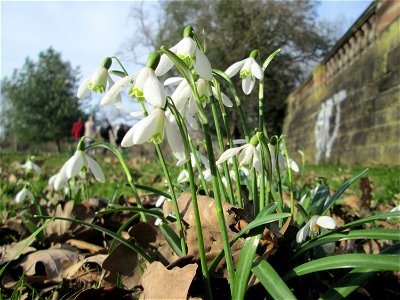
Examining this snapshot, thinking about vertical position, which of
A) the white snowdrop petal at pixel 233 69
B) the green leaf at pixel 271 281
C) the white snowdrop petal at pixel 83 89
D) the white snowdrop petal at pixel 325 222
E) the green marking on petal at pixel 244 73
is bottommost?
the green leaf at pixel 271 281

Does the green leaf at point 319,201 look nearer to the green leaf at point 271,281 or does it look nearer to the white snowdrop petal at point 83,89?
the green leaf at point 271,281

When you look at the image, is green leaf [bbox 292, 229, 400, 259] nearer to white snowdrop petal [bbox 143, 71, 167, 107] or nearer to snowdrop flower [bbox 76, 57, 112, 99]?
white snowdrop petal [bbox 143, 71, 167, 107]

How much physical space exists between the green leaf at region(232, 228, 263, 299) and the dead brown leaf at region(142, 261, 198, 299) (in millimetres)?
99

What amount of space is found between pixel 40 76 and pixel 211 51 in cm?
1720

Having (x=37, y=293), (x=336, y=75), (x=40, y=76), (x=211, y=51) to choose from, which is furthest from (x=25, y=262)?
(x=40, y=76)

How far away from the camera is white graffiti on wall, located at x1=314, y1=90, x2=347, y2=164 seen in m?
9.29

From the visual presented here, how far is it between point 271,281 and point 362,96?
273 inches

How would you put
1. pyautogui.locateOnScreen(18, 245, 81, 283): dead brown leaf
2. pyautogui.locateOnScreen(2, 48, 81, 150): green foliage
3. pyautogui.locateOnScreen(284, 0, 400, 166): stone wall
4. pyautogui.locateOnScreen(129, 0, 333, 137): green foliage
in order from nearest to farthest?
pyautogui.locateOnScreen(18, 245, 81, 283): dead brown leaf → pyautogui.locateOnScreen(284, 0, 400, 166): stone wall → pyautogui.locateOnScreen(129, 0, 333, 137): green foliage → pyautogui.locateOnScreen(2, 48, 81, 150): green foliage

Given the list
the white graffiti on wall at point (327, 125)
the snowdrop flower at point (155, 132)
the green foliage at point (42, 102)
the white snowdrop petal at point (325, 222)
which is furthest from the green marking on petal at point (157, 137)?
the green foliage at point (42, 102)

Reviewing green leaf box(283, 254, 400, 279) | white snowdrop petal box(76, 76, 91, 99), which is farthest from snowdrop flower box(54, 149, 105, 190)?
green leaf box(283, 254, 400, 279)

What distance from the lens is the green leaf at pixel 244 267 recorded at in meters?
1.01

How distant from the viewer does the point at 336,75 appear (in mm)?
10211

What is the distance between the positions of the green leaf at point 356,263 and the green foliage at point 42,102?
3327 centimetres

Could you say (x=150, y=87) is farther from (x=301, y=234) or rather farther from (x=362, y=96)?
(x=362, y=96)
